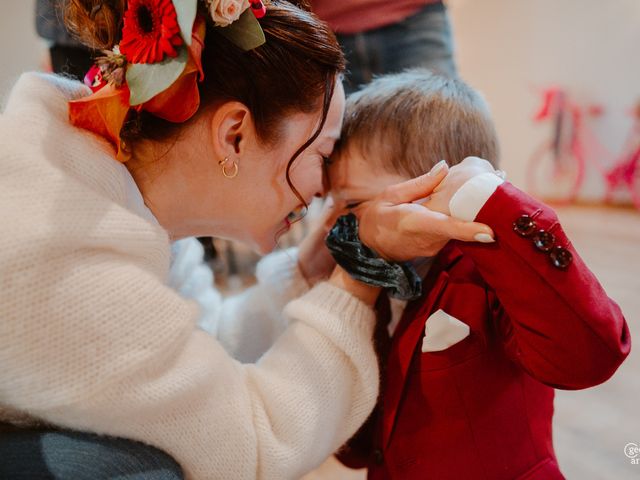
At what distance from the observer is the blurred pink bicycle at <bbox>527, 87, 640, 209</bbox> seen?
3850mm

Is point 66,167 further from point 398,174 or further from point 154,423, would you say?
point 398,174

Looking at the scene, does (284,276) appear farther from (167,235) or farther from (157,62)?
(157,62)

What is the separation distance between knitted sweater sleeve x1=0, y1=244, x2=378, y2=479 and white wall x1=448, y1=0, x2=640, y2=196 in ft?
13.1

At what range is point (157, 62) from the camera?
2.28 feet

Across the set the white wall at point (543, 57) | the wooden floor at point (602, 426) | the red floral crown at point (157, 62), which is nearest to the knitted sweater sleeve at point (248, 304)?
the red floral crown at point (157, 62)

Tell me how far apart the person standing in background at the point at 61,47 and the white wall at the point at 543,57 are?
392cm

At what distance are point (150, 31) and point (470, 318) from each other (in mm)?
604

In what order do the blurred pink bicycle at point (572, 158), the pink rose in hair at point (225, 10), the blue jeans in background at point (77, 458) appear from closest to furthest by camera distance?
the blue jeans in background at point (77, 458) < the pink rose in hair at point (225, 10) < the blurred pink bicycle at point (572, 158)

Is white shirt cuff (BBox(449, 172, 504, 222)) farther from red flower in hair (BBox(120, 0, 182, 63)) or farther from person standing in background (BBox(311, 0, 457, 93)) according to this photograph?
person standing in background (BBox(311, 0, 457, 93))

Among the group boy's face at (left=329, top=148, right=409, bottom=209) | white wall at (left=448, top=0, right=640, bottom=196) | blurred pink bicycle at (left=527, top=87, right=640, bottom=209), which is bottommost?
blurred pink bicycle at (left=527, top=87, right=640, bottom=209)

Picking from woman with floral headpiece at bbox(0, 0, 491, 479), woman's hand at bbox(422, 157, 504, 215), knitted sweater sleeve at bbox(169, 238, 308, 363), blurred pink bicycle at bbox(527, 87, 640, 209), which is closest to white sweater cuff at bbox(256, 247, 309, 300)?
knitted sweater sleeve at bbox(169, 238, 308, 363)

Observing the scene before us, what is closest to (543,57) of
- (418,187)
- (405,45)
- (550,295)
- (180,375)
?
(405,45)

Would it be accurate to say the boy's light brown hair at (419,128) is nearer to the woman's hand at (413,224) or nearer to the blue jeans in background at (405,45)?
the woman's hand at (413,224)

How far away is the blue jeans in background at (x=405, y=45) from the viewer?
1.35m
